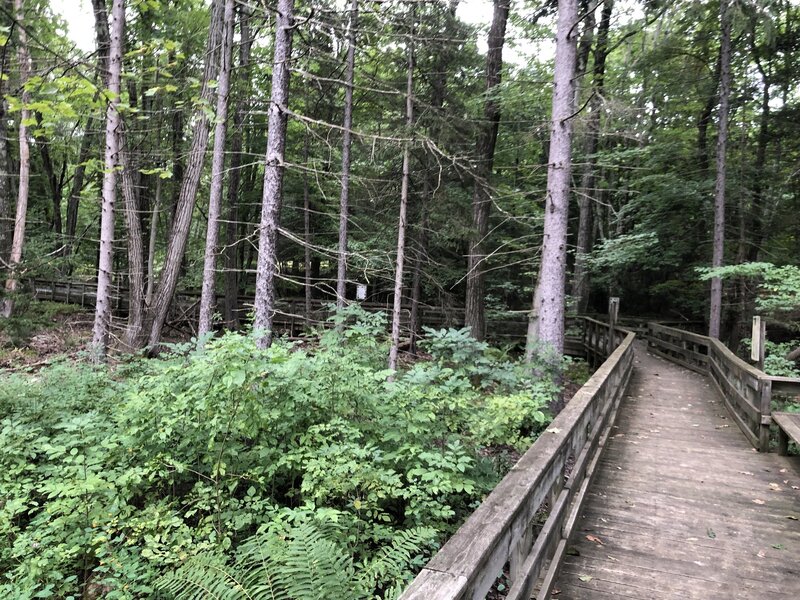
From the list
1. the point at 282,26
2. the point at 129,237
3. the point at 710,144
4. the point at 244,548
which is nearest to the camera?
the point at 244,548

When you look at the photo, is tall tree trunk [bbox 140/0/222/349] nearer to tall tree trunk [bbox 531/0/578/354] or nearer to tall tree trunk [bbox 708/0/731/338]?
tall tree trunk [bbox 531/0/578/354]

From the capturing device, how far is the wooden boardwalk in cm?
321

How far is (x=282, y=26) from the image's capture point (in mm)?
7176

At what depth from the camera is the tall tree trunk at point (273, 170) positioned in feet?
23.9

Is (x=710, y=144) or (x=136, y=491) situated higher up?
(x=710, y=144)

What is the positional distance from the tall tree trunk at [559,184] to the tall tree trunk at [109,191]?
7.42 meters

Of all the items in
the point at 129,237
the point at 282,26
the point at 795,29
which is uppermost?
the point at 795,29

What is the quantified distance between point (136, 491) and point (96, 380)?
8.64 ft

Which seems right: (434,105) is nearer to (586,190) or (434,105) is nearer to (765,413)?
(586,190)

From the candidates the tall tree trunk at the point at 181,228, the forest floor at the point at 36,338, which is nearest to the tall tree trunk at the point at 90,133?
the tall tree trunk at the point at 181,228

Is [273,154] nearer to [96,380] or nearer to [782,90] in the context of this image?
[96,380]

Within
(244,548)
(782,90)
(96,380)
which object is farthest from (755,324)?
(782,90)

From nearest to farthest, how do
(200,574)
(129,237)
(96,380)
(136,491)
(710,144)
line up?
(200,574) < (136,491) < (96,380) < (129,237) < (710,144)

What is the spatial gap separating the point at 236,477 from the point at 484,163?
11836 mm
